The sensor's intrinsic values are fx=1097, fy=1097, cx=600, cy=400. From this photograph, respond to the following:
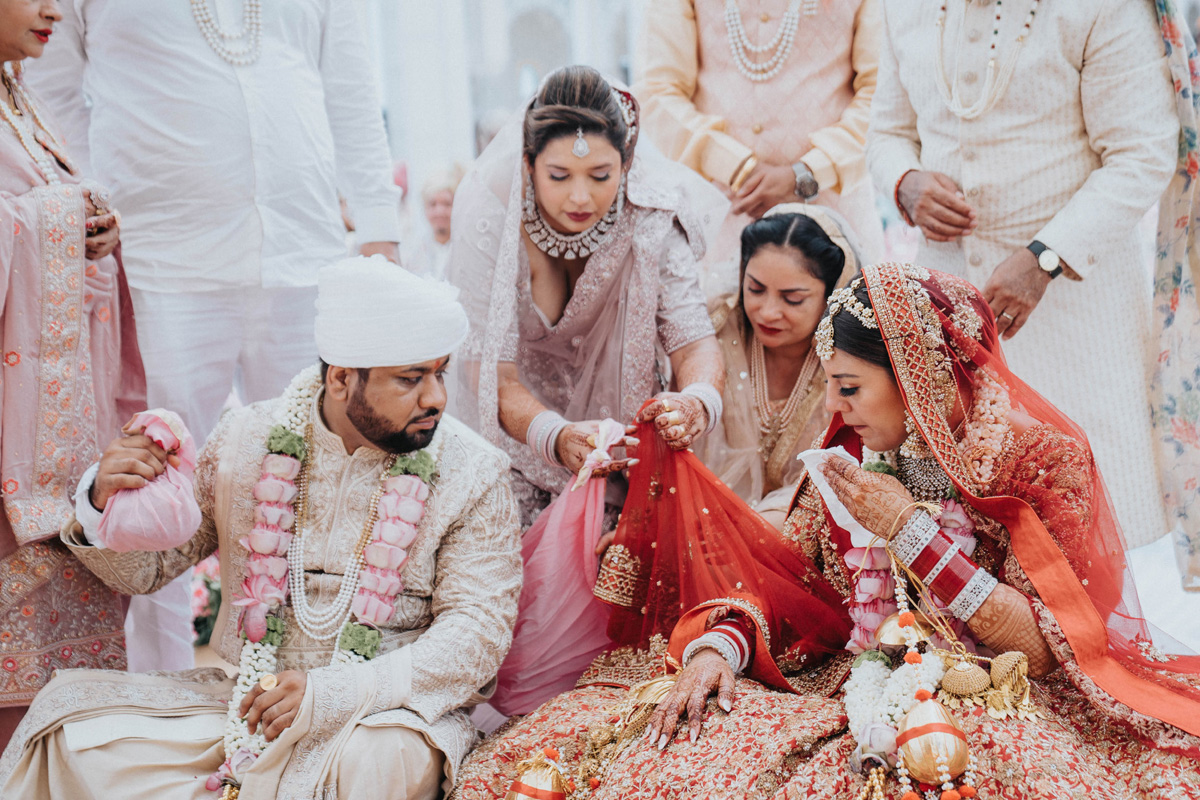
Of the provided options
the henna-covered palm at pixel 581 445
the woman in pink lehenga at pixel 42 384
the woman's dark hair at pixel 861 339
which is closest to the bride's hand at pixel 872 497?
the woman's dark hair at pixel 861 339

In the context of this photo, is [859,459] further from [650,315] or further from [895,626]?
[650,315]

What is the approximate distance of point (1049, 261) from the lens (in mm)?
2895

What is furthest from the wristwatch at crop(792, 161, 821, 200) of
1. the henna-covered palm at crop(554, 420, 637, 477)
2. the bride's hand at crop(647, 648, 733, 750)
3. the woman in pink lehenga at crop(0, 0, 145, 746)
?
the woman in pink lehenga at crop(0, 0, 145, 746)

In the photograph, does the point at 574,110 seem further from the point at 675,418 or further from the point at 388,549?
the point at 388,549

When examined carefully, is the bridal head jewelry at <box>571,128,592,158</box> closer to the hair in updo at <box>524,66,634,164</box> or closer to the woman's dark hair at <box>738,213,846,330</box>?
the hair in updo at <box>524,66,634,164</box>

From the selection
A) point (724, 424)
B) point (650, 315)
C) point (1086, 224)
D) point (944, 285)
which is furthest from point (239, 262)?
point (1086, 224)

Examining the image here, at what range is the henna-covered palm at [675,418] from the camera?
2807mm

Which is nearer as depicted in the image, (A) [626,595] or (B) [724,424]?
(A) [626,595]

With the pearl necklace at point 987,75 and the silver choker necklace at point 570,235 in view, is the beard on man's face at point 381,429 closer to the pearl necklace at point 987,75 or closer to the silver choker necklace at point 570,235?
the silver choker necklace at point 570,235

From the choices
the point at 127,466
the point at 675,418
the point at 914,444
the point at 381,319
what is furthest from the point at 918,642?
the point at 127,466

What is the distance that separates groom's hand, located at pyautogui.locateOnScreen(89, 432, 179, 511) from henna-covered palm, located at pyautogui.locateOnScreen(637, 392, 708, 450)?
119 centimetres

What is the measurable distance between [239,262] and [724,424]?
5.24ft

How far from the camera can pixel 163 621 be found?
11.2 ft

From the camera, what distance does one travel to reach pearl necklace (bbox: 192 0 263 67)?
3.34 metres
